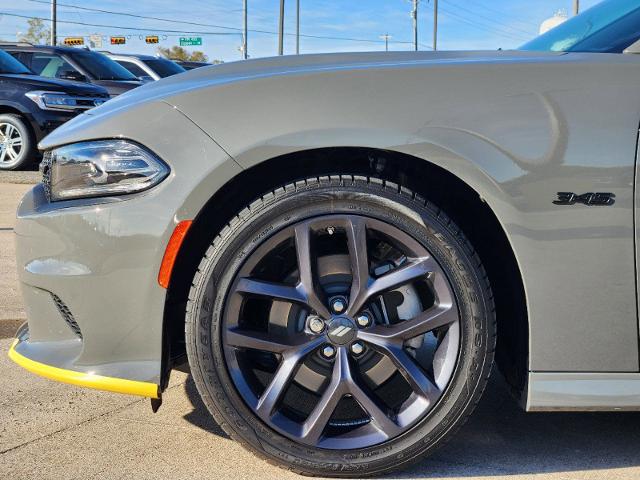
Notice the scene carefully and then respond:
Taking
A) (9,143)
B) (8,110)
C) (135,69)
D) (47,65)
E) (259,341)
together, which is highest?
(135,69)

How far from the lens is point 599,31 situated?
2885 mm

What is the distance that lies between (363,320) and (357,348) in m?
0.09

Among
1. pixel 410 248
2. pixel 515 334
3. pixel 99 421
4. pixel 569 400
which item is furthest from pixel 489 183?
pixel 99 421

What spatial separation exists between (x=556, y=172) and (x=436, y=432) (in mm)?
854

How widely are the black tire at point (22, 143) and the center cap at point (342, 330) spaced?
886 cm

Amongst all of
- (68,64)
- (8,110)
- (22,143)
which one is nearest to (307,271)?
(22,143)

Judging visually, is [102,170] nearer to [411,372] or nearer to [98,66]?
[411,372]

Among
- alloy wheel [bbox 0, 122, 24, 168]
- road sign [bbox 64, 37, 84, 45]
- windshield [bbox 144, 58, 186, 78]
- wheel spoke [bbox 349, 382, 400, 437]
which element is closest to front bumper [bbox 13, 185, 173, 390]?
wheel spoke [bbox 349, 382, 400, 437]

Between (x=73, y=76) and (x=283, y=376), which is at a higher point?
(x=73, y=76)

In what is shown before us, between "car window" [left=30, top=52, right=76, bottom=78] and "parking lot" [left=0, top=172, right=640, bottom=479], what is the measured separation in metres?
11.1

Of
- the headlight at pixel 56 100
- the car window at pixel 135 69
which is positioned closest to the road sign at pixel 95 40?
the car window at pixel 135 69

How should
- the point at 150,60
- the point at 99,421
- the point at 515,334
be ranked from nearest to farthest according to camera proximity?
the point at 515,334
the point at 99,421
the point at 150,60

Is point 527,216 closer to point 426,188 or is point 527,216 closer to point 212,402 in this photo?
point 426,188

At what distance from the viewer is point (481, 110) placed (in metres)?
2.26
